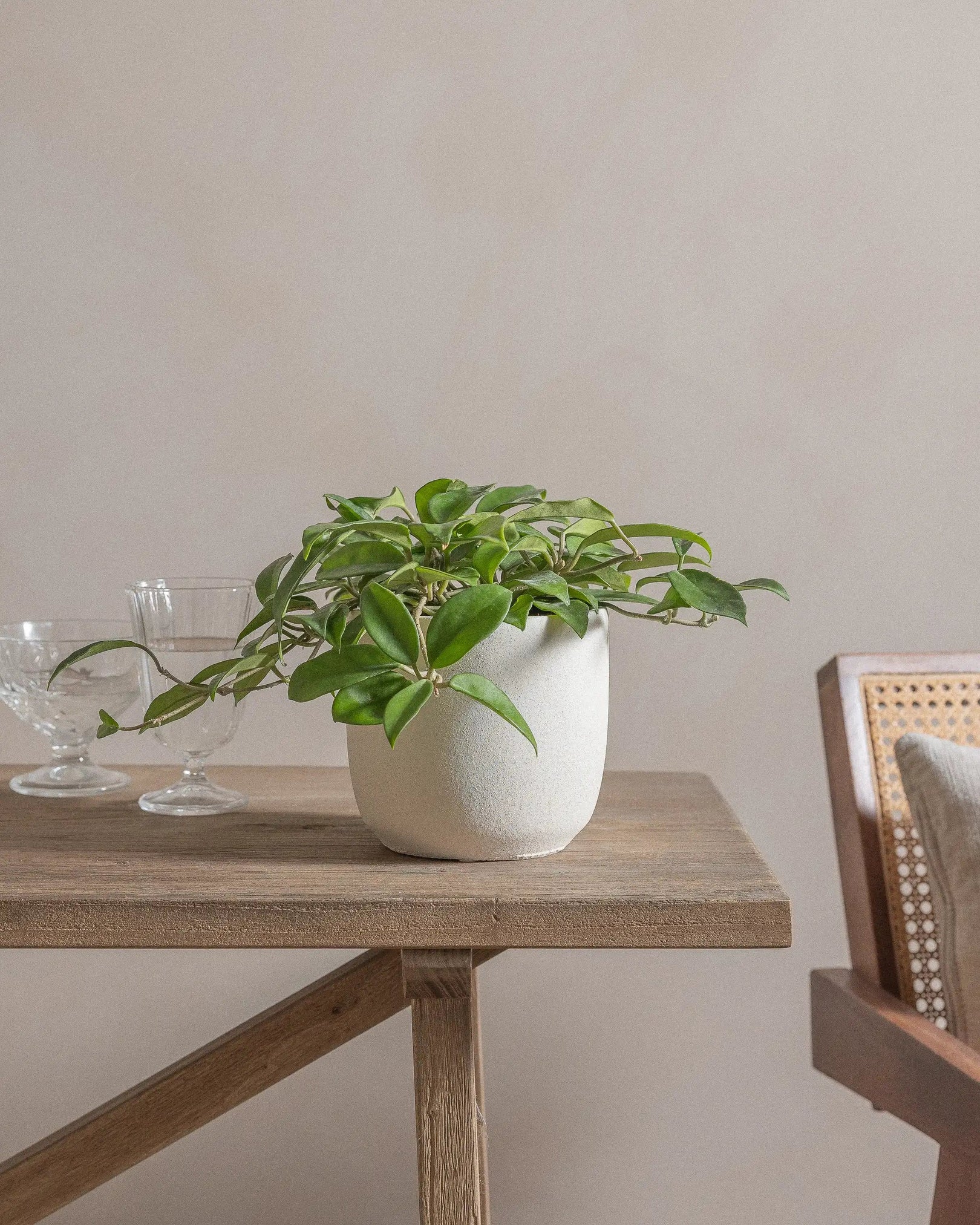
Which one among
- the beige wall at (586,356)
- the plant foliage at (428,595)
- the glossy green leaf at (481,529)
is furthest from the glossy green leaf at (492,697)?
the beige wall at (586,356)

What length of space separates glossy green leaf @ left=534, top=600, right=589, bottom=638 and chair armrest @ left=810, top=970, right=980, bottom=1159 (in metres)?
0.44

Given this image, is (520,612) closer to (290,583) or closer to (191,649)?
(290,583)

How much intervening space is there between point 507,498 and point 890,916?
1.78 ft

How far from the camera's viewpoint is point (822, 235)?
1331 mm

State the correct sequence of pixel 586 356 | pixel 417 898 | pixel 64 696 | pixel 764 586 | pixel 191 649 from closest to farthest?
pixel 417 898 → pixel 764 586 → pixel 191 649 → pixel 64 696 → pixel 586 356

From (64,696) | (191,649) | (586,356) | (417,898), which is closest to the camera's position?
(417,898)

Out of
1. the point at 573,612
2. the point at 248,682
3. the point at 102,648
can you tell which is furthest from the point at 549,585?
the point at 102,648

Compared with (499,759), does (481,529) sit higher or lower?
higher

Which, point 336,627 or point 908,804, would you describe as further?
point 908,804

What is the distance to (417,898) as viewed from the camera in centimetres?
69

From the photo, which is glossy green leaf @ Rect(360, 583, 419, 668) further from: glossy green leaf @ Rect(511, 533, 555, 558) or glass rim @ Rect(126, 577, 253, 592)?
glass rim @ Rect(126, 577, 253, 592)

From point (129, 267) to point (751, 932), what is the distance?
40.9 inches

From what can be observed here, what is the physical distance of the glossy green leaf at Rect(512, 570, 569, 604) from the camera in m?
0.74

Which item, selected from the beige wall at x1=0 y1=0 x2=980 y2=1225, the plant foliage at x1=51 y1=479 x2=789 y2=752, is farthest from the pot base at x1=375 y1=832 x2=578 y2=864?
the beige wall at x1=0 y1=0 x2=980 y2=1225
